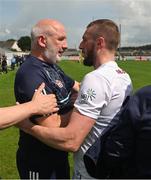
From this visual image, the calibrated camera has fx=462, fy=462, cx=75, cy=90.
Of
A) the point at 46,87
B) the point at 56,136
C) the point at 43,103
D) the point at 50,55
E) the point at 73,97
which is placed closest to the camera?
the point at 43,103

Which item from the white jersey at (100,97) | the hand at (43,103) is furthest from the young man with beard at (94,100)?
the hand at (43,103)

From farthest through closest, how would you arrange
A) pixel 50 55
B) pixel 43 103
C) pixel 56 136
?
pixel 50 55, pixel 56 136, pixel 43 103

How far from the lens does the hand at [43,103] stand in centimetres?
327

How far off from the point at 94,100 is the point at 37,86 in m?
0.53

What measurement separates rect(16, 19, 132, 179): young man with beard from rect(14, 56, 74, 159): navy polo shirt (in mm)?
306

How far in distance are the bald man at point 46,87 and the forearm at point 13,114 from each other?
55cm

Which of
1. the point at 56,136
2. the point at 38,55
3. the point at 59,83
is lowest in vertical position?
the point at 56,136

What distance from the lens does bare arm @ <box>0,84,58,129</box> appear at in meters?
3.13

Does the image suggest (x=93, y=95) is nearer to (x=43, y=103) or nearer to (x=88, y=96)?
(x=88, y=96)

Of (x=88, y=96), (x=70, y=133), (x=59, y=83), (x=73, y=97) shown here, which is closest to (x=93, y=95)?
(x=88, y=96)

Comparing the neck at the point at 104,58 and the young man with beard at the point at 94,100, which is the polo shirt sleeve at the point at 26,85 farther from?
the neck at the point at 104,58

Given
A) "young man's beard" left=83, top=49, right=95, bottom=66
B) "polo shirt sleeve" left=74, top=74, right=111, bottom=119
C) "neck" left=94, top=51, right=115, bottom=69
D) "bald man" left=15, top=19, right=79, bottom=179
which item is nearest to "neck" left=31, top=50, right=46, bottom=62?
"bald man" left=15, top=19, right=79, bottom=179

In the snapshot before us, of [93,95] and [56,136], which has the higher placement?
[93,95]

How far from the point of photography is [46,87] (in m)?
3.77
